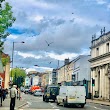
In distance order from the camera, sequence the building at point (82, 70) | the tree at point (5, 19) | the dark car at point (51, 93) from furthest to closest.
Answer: the building at point (82, 70) < the dark car at point (51, 93) < the tree at point (5, 19)

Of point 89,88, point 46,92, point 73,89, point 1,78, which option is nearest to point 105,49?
point 89,88

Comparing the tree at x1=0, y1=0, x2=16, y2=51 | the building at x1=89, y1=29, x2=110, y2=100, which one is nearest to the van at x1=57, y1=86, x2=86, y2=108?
the tree at x1=0, y1=0, x2=16, y2=51

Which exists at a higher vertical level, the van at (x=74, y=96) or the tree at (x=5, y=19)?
the tree at (x=5, y=19)

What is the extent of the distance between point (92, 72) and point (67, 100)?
45190mm

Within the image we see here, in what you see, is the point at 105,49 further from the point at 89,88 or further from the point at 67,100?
the point at 67,100

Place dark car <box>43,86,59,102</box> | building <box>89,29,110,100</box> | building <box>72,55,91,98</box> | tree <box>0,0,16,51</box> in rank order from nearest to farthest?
tree <box>0,0,16,51</box>
dark car <box>43,86,59,102</box>
building <box>89,29,110,100</box>
building <box>72,55,91,98</box>

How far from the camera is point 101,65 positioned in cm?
7625

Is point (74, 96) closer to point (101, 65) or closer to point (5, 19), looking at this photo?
point (5, 19)

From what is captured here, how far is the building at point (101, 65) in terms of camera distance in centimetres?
7281

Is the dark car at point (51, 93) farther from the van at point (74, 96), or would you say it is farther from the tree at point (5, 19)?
the tree at point (5, 19)

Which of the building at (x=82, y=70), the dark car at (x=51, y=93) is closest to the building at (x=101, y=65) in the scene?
the building at (x=82, y=70)

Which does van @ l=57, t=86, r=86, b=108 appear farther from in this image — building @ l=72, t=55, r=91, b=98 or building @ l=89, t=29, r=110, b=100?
building @ l=72, t=55, r=91, b=98

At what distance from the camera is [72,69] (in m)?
112

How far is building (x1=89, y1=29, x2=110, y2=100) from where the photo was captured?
2867 inches
